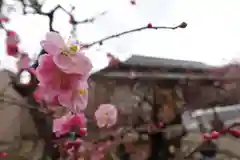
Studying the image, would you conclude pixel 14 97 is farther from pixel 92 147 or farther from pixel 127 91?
pixel 127 91

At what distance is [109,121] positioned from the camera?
3.36 ft

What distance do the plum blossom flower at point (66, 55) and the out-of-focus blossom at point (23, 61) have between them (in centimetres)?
30

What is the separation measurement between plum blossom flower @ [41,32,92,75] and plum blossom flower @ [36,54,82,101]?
0.01 metres

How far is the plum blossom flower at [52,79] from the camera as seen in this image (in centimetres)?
63

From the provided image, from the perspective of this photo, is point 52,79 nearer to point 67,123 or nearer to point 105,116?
point 67,123

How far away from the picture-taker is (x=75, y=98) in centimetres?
64

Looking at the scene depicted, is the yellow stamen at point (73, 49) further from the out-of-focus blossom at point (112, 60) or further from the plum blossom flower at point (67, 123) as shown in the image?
the out-of-focus blossom at point (112, 60)

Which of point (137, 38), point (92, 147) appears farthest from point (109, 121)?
point (137, 38)

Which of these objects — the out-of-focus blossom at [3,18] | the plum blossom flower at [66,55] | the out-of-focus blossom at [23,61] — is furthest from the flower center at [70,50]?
the out-of-focus blossom at [3,18]

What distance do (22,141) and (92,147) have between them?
0.27 m

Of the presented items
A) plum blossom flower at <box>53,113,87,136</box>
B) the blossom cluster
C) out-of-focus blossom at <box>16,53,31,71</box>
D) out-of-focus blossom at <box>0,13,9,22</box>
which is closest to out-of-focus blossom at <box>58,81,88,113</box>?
the blossom cluster

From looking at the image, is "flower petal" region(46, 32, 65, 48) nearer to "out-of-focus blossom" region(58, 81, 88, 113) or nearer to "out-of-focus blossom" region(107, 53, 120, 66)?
"out-of-focus blossom" region(58, 81, 88, 113)

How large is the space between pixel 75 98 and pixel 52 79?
0.17 ft

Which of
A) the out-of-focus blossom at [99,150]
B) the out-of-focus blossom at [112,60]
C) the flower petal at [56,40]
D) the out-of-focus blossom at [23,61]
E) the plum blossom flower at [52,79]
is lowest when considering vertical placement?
the out-of-focus blossom at [99,150]
